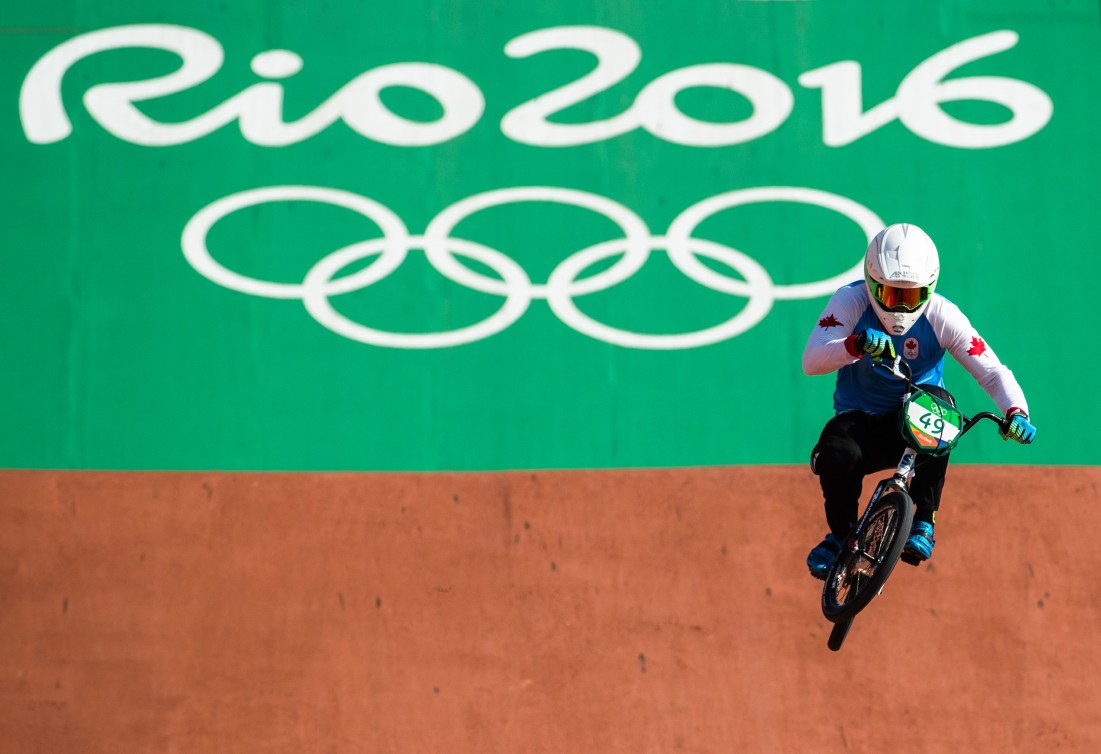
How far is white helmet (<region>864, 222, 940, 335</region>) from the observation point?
780 cm

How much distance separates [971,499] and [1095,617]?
4.15 feet

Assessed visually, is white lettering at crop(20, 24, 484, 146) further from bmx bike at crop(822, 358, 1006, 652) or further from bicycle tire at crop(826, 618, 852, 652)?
bicycle tire at crop(826, 618, 852, 652)

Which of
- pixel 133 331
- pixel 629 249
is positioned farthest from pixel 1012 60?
pixel 133 331

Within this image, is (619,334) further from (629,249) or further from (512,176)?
(512,176)

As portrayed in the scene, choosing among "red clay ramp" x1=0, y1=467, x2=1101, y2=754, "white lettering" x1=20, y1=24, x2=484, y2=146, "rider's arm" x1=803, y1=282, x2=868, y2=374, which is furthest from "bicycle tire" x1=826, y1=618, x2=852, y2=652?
"white lettering" x1=20, y1=24, x2=484, y2=146

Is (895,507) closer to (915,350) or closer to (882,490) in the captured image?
(882,490)

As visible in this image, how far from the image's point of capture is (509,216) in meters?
12.5

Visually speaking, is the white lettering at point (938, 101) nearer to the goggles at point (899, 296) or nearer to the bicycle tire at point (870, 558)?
the goggles at point (899, 296)

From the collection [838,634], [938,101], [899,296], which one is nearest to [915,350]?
[899,296]

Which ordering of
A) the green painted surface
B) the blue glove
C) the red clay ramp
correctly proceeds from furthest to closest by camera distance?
the green painted surface, the red clay ramp, the blue glove

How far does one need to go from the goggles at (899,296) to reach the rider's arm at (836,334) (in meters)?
0.28

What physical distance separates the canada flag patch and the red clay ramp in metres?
3.35

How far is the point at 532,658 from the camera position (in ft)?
36.9

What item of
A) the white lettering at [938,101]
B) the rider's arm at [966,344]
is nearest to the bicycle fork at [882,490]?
the rider's arm at [966,344]
